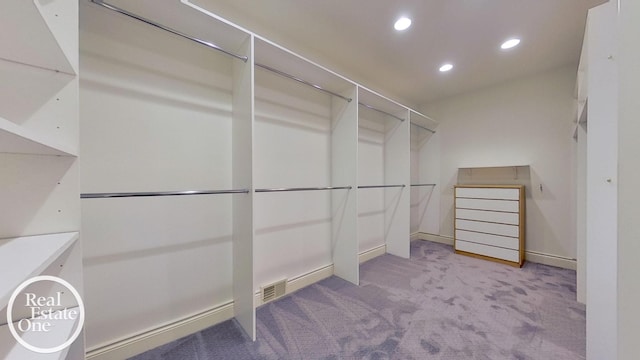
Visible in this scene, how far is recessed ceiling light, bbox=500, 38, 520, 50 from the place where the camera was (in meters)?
2.04

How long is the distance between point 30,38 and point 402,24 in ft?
7.07

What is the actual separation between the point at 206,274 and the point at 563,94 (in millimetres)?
4230

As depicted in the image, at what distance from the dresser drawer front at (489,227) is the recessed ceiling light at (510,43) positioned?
2.01 metres

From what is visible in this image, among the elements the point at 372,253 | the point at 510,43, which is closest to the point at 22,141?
the point at 372,253

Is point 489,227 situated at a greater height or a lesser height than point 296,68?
lesser

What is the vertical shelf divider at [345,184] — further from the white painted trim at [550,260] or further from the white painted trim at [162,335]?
the white painted trim at [550,260]

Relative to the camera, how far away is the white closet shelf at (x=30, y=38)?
579 millimetres

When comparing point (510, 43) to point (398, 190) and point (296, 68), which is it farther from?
point (296, 68)

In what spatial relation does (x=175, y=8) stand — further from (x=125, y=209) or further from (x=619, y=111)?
(x=619, y=111)

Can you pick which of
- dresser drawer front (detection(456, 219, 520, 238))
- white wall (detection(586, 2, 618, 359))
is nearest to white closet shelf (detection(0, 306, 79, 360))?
white wall (detection(586, 2, 618, 359))

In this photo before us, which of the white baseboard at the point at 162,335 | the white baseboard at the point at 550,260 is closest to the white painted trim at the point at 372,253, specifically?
the white baseboard at the point at 162,335

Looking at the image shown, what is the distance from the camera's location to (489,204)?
2.82 metres

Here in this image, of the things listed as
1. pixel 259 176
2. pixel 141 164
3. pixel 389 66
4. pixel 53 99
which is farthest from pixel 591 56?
pixel 141 164

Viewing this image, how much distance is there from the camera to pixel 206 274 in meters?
1.59
